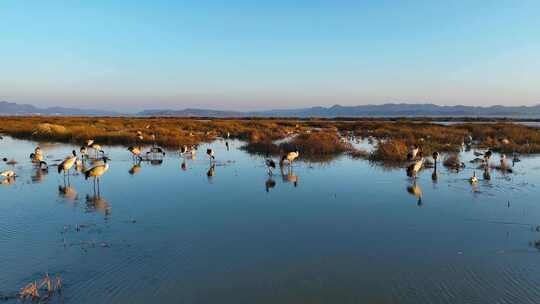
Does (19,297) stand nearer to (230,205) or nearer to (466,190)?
(230,205)

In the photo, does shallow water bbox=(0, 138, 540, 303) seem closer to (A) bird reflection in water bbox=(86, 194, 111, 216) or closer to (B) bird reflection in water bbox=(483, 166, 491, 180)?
(A) bird reflection in water bbox=(86, 194, 111, 216)

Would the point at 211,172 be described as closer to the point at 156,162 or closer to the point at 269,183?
the point at 269,183

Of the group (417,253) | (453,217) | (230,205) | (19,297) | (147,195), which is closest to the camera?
(19,297)

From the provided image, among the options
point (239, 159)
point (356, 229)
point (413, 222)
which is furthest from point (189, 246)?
point (239, 159)

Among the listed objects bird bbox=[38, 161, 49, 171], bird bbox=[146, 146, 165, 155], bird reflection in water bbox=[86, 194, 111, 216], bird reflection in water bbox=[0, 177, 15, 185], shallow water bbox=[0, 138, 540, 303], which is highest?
bird bbox=[146, 146, 165, 155]

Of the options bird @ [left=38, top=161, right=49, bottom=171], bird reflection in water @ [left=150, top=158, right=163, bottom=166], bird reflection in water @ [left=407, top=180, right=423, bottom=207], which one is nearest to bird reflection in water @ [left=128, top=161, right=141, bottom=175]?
bird reflection in water @ [left=150, top=158, right=163, bottom=166]
